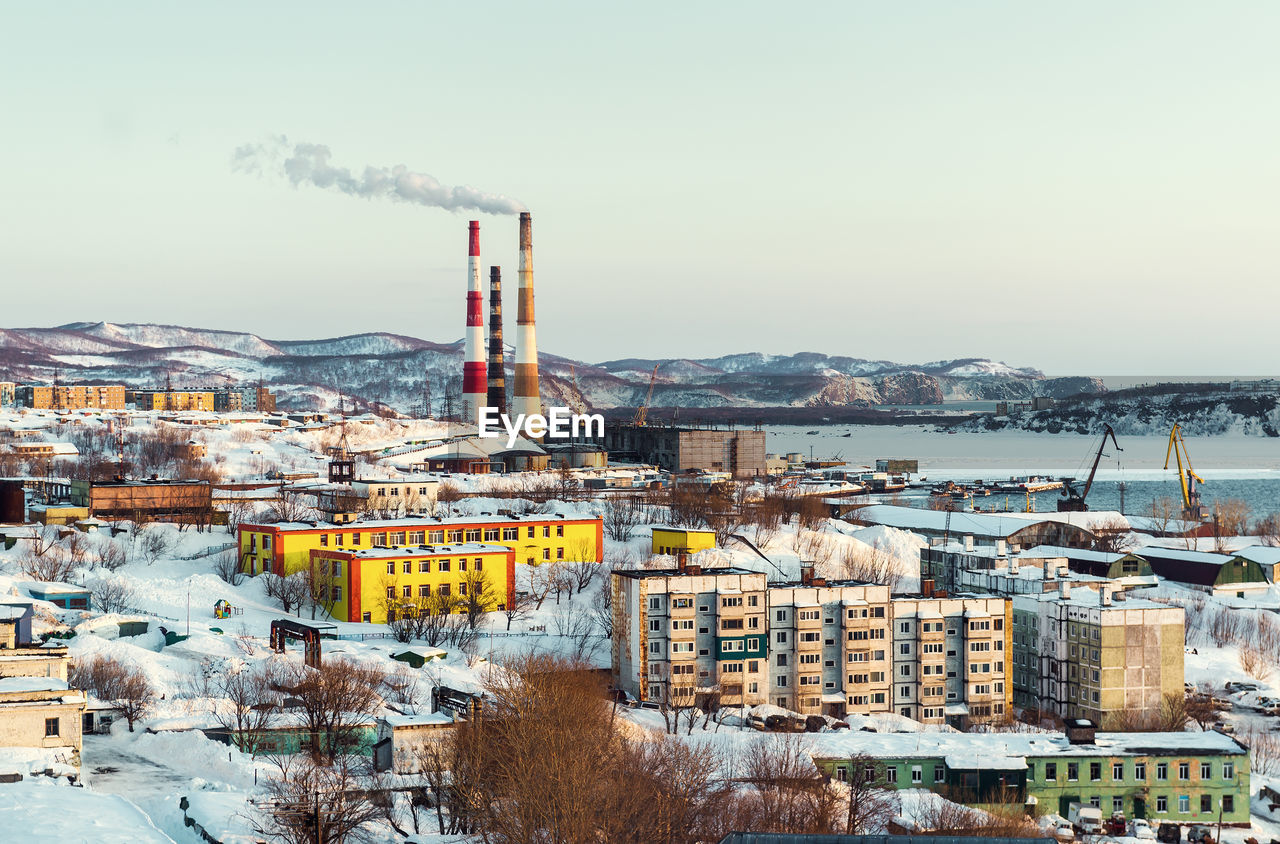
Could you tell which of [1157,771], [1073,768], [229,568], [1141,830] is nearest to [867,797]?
[1073,768]

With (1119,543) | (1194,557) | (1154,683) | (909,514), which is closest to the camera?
(1154,683)

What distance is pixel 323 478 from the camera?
5281cm

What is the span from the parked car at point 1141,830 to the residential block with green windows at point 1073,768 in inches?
10.7

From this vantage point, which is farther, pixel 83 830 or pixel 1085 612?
pixel 1085 612

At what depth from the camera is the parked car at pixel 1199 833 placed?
55.6 ft

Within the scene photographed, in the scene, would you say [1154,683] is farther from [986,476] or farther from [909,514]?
[986,476]

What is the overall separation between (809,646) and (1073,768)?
5.54 m

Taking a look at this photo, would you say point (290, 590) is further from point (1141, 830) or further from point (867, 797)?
point (1141, 830)

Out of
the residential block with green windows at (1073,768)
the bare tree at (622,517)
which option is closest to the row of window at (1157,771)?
the residential block with green windows at (1073,768)

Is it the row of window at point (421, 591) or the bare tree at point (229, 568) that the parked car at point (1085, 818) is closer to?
the row of window at point (421, 591)

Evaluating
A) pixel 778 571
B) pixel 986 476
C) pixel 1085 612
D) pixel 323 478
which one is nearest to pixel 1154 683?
pixel 1085 612

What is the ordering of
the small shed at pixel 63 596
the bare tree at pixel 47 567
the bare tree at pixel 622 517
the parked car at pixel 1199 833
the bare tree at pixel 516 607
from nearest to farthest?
1. the parked car at pixel 1199 833
2. the small shed at pixel 63 596
3. the bare tree at pixel 516 607
4. the bare tree at pixel 47 567
5. the bare tree at pixel 622 517

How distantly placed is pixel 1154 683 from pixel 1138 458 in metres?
73.6

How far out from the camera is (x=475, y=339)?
53156 mm
